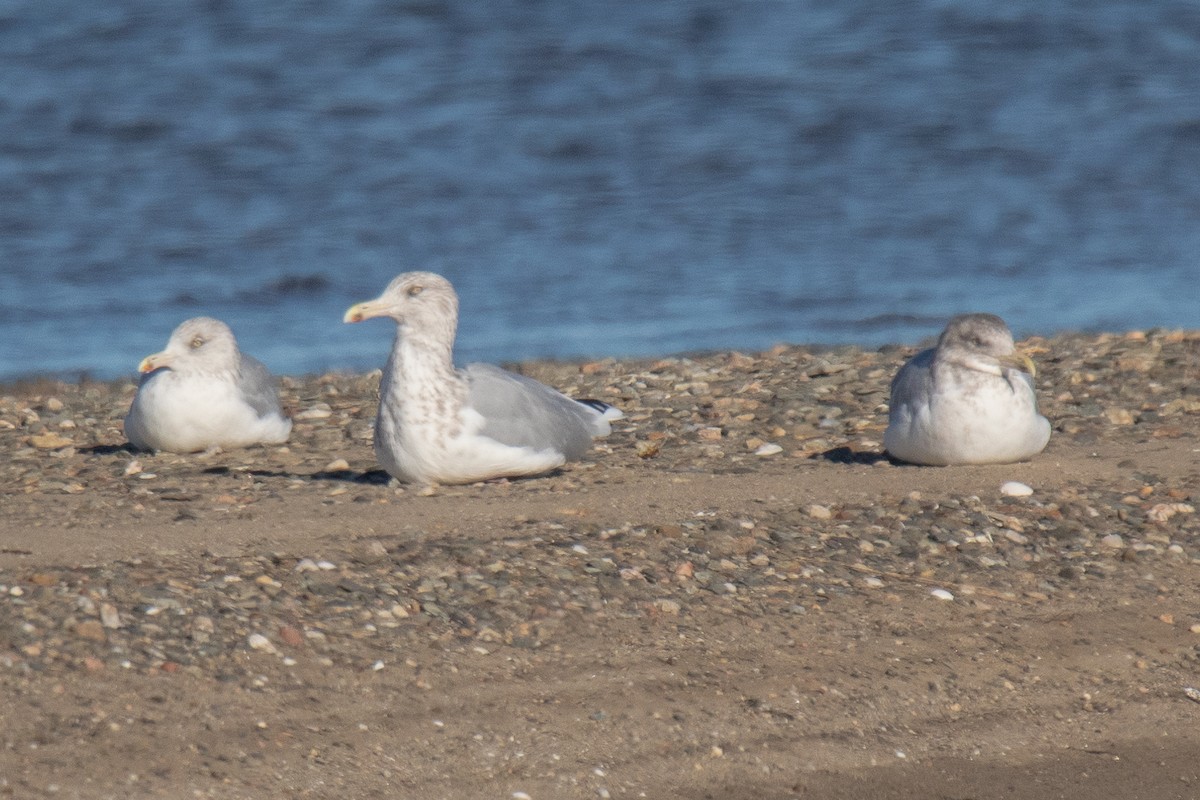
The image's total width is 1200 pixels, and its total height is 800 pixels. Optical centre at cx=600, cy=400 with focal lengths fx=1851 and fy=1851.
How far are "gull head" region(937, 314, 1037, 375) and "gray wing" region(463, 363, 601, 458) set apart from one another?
1.50m

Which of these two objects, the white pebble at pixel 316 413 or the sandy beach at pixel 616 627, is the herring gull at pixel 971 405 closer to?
the sandy beach at pixel 616 627

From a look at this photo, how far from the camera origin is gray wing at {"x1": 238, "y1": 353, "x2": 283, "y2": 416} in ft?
26.2

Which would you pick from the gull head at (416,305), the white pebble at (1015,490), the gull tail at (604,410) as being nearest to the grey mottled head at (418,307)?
the gull head at (416,305)

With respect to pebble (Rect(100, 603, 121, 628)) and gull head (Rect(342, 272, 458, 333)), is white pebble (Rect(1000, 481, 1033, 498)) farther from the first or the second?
pebble (Rect(100, 603, 121, 628))

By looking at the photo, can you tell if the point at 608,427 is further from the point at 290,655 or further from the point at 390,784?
the point at 390,784

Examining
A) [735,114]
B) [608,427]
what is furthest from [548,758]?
[735,114]

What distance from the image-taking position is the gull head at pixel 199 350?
7.82 metres

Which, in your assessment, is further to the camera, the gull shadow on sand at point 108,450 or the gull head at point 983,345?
the gull shadow on sand at point 108,450

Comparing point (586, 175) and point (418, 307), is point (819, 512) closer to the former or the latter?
point (418, 307)

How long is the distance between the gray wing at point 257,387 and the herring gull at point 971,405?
2721 mm

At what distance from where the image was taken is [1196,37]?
65.6 feet

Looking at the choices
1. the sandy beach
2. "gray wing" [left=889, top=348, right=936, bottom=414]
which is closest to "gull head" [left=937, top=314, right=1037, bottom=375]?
"gray wing" [left=889, top=348, right=936, bottom=414]

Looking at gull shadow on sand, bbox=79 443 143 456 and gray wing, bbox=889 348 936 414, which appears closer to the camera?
gray wing, bbox=889 348 936 414

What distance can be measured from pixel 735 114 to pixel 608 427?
10398 millimetres
